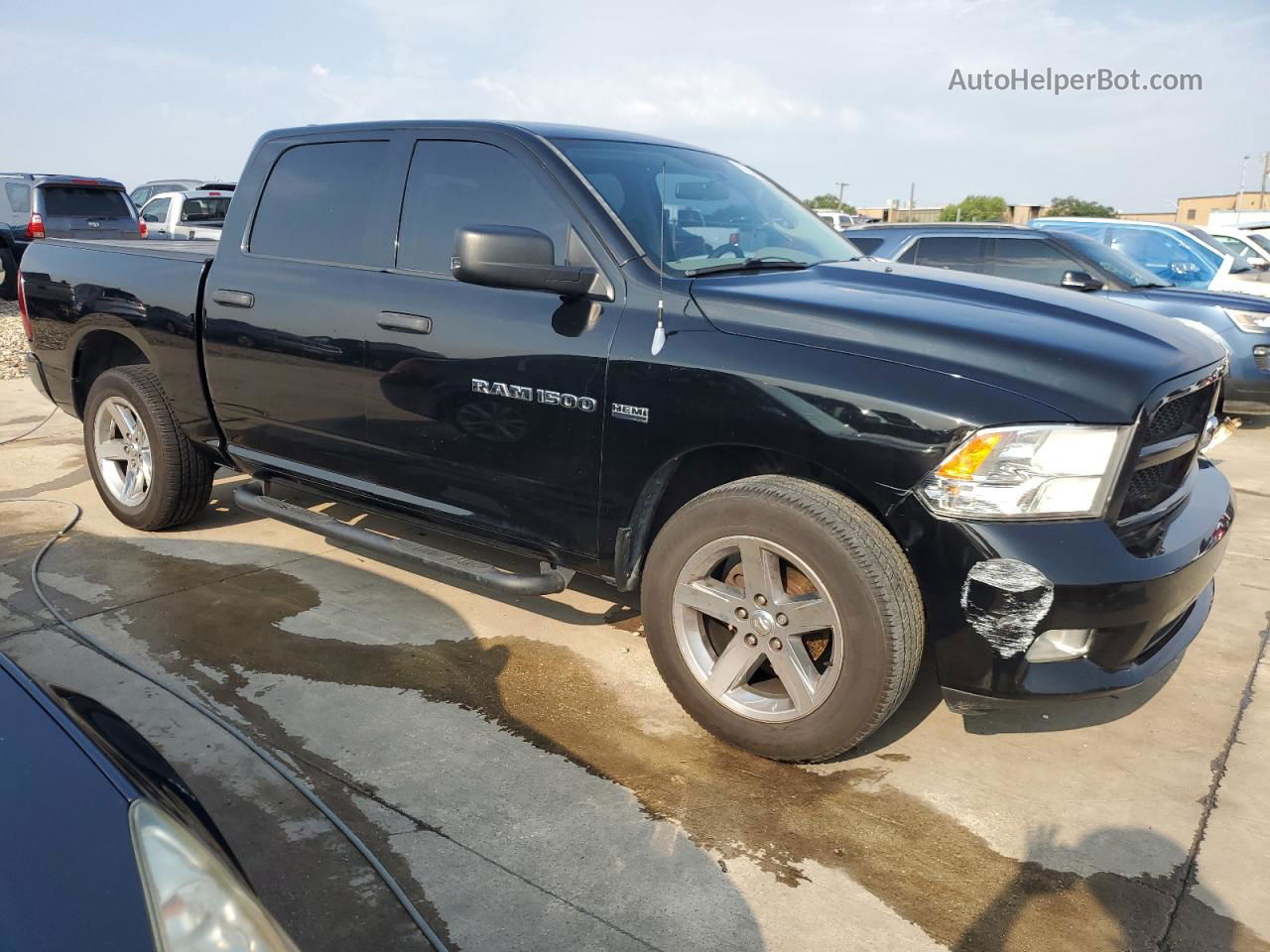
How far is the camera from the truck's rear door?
47.3ft

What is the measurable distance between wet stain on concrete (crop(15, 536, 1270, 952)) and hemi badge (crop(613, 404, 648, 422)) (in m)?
1.02

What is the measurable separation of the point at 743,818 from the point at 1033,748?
1.09m

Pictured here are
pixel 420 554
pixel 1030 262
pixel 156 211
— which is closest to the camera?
pixel 420 554

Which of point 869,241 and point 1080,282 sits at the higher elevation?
point 869,241

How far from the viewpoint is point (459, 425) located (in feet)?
11.6

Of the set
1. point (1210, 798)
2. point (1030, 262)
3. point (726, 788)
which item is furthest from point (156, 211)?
point (1210, 798)

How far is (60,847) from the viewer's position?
132cm

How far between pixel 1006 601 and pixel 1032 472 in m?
0.34

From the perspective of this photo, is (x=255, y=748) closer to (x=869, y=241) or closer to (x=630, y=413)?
(x=630, y=413)

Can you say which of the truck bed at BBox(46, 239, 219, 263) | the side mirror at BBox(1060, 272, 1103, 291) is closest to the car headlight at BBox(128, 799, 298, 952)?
the truck bed at BBox(46, 239, 219, 263)

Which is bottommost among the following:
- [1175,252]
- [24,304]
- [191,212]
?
[24,304]

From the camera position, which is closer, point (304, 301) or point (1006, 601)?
point (1006, 601)

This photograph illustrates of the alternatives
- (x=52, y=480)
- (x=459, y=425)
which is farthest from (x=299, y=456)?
(x=52, y=480)

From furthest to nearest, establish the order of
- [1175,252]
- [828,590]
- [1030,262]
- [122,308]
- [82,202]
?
[82,202], [1175,252], [1030,262], [122,308], [828,590]
